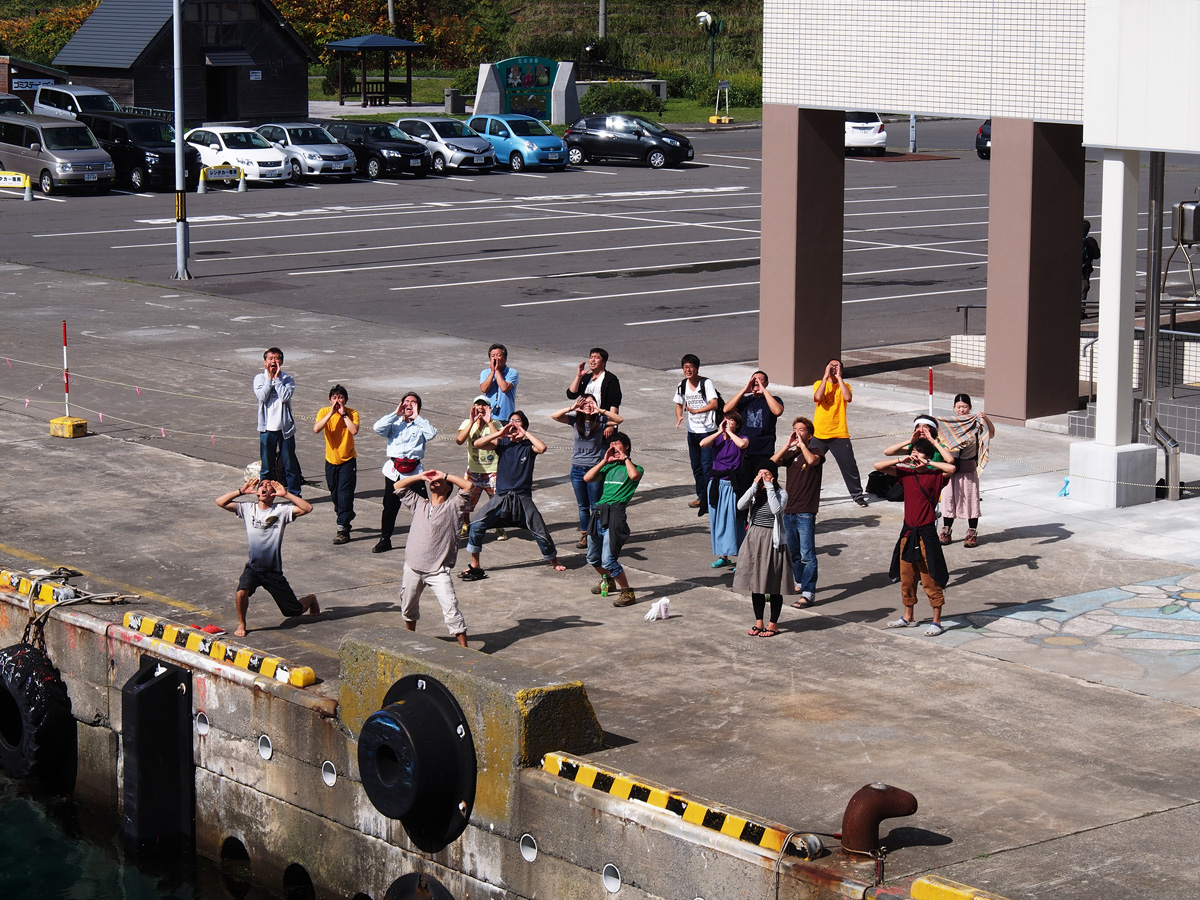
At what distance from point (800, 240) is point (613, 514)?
9896 millimetres

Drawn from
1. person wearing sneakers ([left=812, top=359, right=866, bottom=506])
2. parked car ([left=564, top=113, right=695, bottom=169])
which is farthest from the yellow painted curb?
parked car ([left=564, top=113, right=695, bottom=169])

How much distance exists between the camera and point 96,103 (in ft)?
172

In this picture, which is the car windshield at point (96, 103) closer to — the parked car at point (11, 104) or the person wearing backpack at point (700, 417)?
the parked car at point (11, 104)

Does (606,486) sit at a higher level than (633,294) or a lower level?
lower

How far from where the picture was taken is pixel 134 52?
58.3 m

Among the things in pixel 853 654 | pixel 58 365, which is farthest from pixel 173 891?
pixel 58 365

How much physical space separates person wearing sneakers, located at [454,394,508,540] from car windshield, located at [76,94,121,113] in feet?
133

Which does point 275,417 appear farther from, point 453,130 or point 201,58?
point 201,58

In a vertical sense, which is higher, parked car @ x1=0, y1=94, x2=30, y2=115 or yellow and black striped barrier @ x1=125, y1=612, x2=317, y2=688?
parked car @ x1=0, y1=94, x2=30, y2=115

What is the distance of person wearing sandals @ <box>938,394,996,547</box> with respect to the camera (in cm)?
1503

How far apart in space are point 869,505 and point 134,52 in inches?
1864

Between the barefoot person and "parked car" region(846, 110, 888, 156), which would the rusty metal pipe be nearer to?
the barefoot person

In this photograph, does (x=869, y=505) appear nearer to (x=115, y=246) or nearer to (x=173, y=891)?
(x=173, y=891)

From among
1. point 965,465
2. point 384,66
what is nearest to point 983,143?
point 384,66
